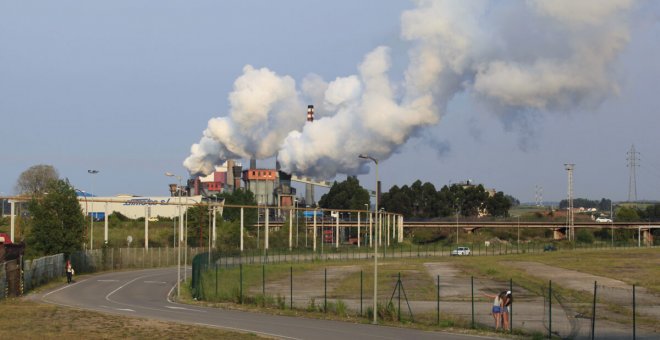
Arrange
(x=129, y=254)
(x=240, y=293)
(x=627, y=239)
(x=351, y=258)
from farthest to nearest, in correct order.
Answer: (x=627, y=239)
(x=351, y=258)
(x=129, y=254)
(x=240, y=293)

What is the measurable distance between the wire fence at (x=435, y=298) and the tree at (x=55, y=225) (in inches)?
589

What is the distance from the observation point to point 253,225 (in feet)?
571

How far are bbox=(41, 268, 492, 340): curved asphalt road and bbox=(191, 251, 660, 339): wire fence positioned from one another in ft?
9.32

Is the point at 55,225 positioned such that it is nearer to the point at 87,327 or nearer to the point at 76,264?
the point at 76,264

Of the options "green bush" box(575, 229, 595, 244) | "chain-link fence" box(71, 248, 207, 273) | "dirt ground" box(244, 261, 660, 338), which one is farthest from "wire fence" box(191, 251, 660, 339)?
"green bush" box(575, 229, 595, 244)

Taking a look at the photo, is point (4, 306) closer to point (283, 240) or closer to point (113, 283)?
point (113, 283)

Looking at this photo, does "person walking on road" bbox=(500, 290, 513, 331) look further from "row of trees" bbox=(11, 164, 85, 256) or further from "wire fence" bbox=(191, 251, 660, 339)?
"row of trees" bbox=(11, 164, 85, 256)

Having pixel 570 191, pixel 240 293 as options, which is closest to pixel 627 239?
pixel 570 191

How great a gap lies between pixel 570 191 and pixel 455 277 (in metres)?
101

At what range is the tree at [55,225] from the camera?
279 ft

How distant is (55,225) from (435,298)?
45217mm

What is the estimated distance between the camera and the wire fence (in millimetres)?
39656

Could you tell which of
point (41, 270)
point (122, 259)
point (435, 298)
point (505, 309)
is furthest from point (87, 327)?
point (122, 259)

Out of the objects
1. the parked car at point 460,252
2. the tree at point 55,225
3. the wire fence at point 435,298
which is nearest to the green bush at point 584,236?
the parked car at point 460,252
